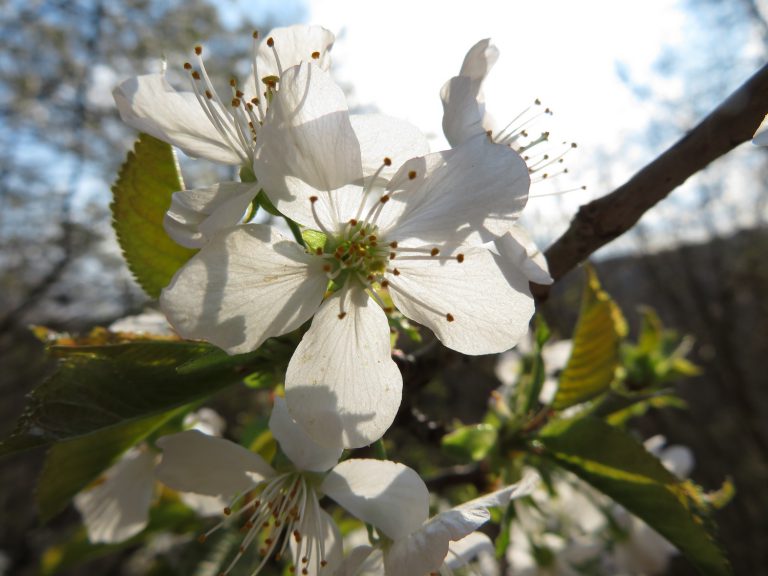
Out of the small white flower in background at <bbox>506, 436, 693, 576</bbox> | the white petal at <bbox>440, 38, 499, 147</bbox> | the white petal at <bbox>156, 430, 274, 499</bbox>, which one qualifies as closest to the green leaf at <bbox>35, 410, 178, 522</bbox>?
the white petal at <bbox>156, 430, 274, 499</bbox>

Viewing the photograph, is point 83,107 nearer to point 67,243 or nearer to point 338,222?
point 67,243

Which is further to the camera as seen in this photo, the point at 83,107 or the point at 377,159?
the point at 83,107

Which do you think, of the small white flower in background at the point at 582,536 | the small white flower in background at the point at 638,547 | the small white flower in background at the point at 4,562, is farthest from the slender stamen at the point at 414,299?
the small white flower in background at the point at 4,562

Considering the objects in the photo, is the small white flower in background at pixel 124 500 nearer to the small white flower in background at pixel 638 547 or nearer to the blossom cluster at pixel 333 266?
the blossom cluster at pixel 333 266

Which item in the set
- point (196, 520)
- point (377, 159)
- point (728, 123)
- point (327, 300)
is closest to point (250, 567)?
point (196, 520)

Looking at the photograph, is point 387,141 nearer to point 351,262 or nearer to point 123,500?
point 351,262
